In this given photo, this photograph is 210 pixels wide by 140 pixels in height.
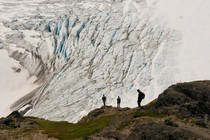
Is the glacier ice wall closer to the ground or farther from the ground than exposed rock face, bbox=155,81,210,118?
farther from the ground

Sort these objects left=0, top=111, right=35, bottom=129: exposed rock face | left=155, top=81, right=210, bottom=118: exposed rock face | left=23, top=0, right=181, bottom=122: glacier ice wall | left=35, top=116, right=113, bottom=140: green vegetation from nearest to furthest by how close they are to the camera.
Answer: left=155, top=81, right=210, bottom=118: exposed rock face, left=35, top=116, right=113, bottom=140: green vegetation, left=0, top=111, right=35, bottom=129: exposed rock face, left=23, top=0, right=181, bottom=122: glacier ice wall

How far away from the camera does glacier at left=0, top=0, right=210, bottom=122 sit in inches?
4333

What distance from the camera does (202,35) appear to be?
11788cm

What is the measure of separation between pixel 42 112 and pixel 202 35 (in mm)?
44404

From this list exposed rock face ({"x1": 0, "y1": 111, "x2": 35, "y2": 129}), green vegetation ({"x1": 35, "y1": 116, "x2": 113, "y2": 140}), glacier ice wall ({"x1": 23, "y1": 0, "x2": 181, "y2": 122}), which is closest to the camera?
green vegetation ({"x1": 35, "y1": 116, "x2": 113, "y2": 140})

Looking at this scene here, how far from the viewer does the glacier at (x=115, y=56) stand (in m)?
110

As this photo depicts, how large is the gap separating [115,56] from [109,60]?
6.30ft

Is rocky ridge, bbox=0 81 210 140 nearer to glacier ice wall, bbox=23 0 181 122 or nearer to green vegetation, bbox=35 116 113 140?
green vegetation, bbox=35 116 113 140

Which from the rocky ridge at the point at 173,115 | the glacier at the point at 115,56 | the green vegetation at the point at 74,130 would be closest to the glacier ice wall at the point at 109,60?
the glacier at the point at 115,56

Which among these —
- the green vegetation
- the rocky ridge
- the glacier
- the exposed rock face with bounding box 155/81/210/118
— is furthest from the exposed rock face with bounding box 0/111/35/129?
Result: the glacier

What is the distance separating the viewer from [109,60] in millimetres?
123312

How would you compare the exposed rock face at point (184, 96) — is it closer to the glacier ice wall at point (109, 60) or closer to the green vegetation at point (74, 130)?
the green vegetation at point (74, 130)

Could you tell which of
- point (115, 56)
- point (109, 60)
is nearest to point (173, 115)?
point (109, 60)

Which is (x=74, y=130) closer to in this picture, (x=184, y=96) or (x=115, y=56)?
(x=184, y=96)
